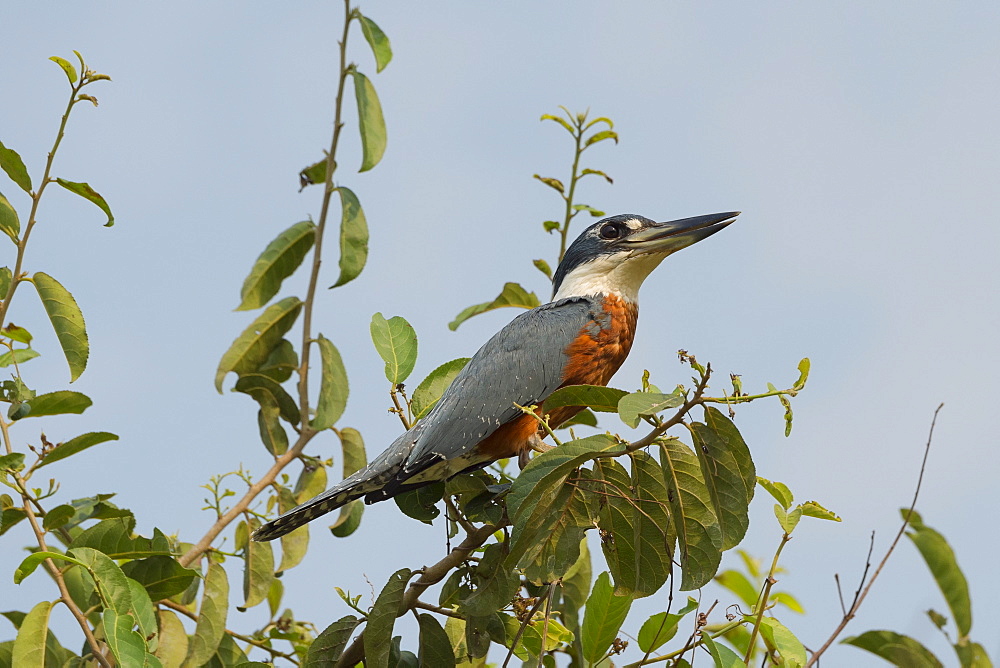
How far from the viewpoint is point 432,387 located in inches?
160

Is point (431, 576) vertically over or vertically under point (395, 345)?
under

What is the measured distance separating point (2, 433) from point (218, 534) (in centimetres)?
87

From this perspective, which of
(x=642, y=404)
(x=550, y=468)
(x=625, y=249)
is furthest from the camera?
(x=625, y=249)

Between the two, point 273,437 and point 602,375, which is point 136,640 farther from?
point 602,375

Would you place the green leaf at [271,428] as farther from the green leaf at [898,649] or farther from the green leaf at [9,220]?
the green leaf at [898,649]

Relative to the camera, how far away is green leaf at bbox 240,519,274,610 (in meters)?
4.14

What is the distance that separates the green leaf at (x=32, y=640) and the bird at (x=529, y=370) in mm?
976

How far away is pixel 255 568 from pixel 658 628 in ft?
5.75

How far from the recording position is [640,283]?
16.7 ft

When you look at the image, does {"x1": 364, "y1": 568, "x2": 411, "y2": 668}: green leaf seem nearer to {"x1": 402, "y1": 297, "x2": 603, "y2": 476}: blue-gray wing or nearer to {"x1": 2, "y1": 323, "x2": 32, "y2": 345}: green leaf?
{"x1": 402, "y1": 297, "x2": 603, "y2": 476}: blue-gray wing

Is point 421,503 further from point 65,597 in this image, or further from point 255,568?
point 65,597

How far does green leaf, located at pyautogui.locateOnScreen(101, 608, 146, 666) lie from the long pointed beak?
300 centimetres

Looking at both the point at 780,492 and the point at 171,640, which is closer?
the point at 780,492

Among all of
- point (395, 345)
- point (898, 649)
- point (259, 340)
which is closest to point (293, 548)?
point (259, 340)
